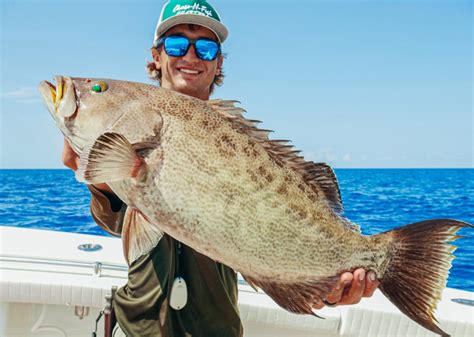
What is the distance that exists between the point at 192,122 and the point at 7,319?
9.27ft

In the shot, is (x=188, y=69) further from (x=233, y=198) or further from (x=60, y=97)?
(x=233, y=198)

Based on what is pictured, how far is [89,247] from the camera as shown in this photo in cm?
433

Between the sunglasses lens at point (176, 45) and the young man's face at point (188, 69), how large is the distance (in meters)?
0.02

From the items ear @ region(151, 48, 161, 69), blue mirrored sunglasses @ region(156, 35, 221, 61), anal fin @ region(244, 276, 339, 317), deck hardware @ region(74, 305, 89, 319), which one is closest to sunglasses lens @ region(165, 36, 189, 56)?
blue mirrored sunglasses @ region(156, 35, 221, 61)

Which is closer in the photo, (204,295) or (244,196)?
(244,196)

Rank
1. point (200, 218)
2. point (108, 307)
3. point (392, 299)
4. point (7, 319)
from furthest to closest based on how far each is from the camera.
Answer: point (7, 319) → point (108, 307) → point (392, 299) → point (200, 218)

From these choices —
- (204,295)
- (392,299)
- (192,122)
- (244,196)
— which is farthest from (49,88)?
(392,299)

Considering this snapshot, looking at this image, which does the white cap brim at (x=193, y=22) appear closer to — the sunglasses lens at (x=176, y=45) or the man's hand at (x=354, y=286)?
the sunglasses lens at (x=176, y=45)

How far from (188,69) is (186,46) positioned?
13 centimetres

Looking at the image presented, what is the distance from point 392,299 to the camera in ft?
6.78

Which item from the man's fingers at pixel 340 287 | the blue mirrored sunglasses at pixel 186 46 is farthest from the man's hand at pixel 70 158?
the man's fingers at pixel 340 287

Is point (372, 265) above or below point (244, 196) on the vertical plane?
below

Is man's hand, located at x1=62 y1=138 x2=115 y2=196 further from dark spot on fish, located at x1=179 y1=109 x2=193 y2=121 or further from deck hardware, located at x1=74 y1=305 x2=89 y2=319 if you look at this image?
deck hardware, located at x1=74 y1=305 x2=89 y2=319

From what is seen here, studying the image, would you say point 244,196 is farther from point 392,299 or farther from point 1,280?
point 1,280
